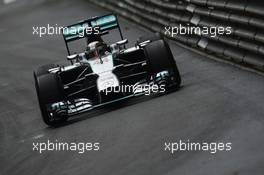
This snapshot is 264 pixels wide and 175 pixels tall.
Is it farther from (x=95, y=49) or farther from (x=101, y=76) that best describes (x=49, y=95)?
(x=95, y=49)

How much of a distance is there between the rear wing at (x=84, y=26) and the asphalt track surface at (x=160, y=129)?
4.97 ft

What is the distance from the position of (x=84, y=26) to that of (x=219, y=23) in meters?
2.92

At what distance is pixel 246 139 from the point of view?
28.7 ft

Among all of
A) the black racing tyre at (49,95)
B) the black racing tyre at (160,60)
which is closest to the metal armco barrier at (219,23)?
the black racing tyre at (160,60)

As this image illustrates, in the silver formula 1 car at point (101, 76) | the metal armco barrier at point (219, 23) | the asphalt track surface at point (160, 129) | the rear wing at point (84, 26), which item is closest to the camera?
the asphalt track surface at point (160, 129)

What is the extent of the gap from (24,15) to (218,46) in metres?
16.6

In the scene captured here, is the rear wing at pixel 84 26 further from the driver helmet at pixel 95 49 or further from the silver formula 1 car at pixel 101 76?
the driver helmet at pixel 95 49

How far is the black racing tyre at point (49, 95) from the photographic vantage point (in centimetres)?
1180

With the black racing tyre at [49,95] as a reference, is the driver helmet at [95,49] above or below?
above

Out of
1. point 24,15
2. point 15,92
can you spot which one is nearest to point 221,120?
point 15,92

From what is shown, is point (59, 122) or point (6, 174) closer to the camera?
point (6, 174)

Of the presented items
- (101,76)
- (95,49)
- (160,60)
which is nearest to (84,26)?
(95,49)

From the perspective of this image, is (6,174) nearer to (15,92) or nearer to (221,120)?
(221,120)

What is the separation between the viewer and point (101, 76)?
39.6 feet
